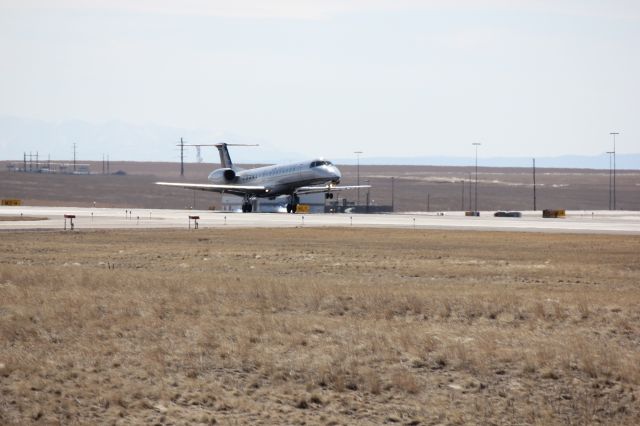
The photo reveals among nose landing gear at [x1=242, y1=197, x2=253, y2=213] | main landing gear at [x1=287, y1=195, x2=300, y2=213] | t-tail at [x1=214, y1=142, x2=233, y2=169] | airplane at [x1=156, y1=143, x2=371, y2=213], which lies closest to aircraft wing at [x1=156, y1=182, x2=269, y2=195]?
airplane at [x1=156, y1=143, x2=371, y2=213]

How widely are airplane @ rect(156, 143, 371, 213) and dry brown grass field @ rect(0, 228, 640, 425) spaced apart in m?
66.9

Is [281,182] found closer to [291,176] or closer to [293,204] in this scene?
[291,176]

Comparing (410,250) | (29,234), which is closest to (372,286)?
(410,250)

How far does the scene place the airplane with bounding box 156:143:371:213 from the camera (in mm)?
108438

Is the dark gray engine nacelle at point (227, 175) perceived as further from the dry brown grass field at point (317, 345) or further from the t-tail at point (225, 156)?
the dry brown grass field at point (317, 345)

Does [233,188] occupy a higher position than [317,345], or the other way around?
[233,188]

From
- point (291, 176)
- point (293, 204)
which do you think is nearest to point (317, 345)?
point (291, 176)

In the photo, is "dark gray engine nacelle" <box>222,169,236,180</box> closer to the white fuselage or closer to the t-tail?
the white fuselage

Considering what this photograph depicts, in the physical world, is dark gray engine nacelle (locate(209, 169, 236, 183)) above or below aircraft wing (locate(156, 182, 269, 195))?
above

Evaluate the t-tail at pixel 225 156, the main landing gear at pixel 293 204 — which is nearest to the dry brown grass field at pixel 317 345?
the main landing gear at pixel 293 204

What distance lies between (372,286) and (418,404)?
14660 millimetres

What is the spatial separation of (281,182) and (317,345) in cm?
8823

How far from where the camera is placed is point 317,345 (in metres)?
23.3

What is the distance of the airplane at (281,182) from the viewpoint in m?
108
